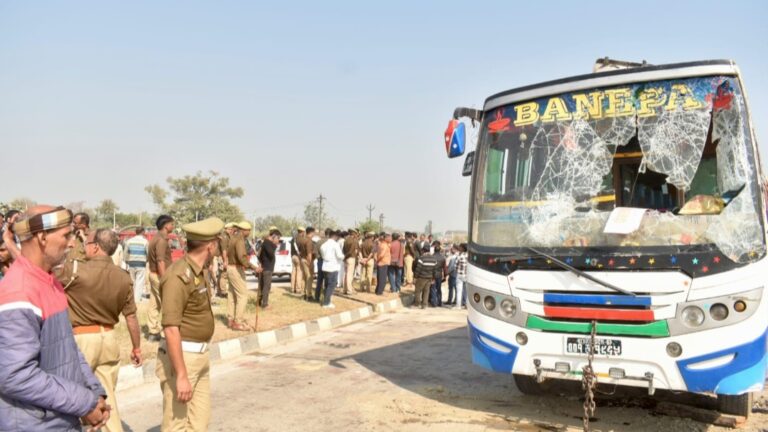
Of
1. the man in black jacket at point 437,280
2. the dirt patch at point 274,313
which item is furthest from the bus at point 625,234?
the man in black jacket at point 437,280

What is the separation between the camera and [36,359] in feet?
8.03

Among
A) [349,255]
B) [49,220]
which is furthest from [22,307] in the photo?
[349,255]

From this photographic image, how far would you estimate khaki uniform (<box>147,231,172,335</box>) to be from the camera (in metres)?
8.65

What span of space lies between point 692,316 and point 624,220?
3.00 feet

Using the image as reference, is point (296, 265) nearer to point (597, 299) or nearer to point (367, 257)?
point (367, 257)

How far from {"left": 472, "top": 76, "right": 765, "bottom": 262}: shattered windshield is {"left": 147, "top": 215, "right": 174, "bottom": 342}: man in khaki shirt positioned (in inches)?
191

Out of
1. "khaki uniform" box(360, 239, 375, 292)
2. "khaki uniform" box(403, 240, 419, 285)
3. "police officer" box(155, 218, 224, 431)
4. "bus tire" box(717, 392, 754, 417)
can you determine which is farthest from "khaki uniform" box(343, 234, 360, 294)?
"police officer" box(155, 218, 224, 431)

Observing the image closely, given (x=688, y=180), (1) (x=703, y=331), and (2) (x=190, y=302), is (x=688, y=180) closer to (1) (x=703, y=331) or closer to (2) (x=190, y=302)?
(1) (x=703, y=331)

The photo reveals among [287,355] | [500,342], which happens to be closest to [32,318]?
[500,342]

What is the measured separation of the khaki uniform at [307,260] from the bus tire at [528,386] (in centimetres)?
904

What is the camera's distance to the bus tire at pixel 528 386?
6255 mm

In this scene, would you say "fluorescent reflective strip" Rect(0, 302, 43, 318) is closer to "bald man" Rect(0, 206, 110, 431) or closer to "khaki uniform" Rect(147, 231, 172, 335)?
"bald man" Rect(0, 206, 110, 431)

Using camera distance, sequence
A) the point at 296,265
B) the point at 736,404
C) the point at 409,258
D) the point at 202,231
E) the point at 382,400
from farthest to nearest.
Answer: the point at 409,258 < the point at 296,265 < the point at 382,400 < the point at 736,404 < the point at 202,231

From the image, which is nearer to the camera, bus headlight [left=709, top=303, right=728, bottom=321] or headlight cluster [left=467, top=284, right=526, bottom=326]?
bus headlight [left=709, top=303, right=728, bottom=321]
